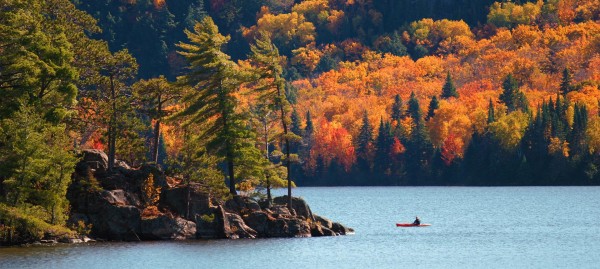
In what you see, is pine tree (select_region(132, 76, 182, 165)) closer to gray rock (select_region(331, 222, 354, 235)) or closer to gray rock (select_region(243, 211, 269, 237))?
gray rock (select_region(243, 211, 269, 237))

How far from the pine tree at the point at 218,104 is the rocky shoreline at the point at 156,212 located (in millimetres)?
3404

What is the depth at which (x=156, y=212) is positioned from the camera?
290 feet

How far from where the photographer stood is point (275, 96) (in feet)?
313

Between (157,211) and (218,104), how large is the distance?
10383mm

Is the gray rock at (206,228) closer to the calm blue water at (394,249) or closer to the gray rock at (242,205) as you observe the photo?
the calm blue water at (394,249)

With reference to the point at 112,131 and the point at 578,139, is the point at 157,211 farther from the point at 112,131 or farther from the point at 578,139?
the point at 578,139

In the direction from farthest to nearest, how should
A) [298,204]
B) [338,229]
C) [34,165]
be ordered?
[338,229] → [298,204] → [34,165]

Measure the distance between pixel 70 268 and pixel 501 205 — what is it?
3406 inches

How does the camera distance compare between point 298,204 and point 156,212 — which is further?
point 298,204

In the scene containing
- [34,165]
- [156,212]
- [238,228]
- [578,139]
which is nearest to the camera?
[34,165]

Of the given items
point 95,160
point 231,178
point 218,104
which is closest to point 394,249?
point 231,178

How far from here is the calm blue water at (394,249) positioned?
77062 mm

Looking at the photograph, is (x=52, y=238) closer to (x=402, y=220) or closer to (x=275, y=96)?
(x=275, y=96)

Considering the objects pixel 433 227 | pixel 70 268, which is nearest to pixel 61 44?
pixel 70 268
